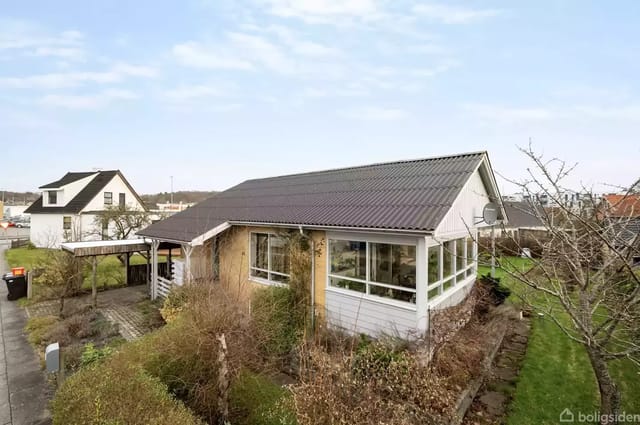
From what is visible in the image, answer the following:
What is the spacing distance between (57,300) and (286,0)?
50.7ft

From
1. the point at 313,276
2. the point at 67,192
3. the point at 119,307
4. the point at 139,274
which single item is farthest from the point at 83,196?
the point at 313,276

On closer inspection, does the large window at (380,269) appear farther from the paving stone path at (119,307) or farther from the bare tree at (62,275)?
the bare tree at (62,275)

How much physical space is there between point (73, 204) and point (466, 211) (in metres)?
34.9

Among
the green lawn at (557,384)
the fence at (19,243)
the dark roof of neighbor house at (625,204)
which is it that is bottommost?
the green lawn at (557,384)

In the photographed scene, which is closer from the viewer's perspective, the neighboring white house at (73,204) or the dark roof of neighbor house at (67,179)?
the neighboring white house at (73,204)

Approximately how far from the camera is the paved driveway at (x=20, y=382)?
5.60m

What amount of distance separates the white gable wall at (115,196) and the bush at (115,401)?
31163 millimetres

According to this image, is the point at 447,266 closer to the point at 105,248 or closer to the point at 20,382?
the point at 20,382

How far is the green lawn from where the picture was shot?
5.86 meters

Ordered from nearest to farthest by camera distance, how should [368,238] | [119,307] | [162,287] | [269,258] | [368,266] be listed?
[368,238] → [368,266] → [269,258] → [119,307] → [162,287]

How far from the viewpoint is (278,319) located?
841 cm

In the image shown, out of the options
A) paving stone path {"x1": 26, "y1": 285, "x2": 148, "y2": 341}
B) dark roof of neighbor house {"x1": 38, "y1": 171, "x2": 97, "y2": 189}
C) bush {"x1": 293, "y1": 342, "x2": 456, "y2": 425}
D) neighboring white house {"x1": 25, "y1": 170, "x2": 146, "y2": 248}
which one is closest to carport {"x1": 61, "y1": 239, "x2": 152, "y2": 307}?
paving stone path {"x1": 26, "y1": 285, "x2": 148, "y2": 341}

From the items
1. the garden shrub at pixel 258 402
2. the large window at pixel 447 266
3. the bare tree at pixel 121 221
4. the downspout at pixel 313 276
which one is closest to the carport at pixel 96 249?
the downspout at pixel 313 276

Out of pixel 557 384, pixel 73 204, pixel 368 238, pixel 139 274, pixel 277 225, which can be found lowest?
pixel 557 384
